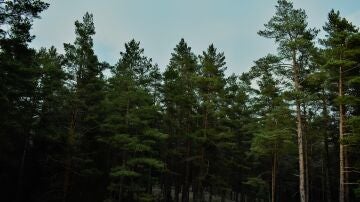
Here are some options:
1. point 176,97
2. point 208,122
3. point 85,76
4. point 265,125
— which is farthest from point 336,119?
point 85,76

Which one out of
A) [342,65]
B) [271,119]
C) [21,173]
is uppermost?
[342,65]

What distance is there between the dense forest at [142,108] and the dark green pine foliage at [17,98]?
0.08 meters

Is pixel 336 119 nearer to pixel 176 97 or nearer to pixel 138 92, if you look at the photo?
pixel 176 97

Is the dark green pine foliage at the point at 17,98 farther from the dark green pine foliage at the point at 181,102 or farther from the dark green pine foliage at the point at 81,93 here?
the dark green pine foliage at the point at 181,102

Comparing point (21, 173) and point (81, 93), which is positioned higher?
point (81, 93)

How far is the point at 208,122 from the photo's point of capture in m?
34.5

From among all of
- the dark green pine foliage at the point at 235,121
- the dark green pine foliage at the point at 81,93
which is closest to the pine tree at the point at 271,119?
the dark green pine foliage at the point at 235,121

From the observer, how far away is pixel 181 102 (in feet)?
113

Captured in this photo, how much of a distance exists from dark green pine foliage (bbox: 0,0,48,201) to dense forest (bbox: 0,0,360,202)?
3.0 inches

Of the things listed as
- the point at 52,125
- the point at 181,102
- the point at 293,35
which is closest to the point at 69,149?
the point at 52,125

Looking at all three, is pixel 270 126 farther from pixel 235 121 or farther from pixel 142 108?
pixel 142 108

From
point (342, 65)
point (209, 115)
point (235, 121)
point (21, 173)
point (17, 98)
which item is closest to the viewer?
point (342, 65)

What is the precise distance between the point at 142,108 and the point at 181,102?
7294mm

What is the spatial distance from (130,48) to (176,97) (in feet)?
21.5
